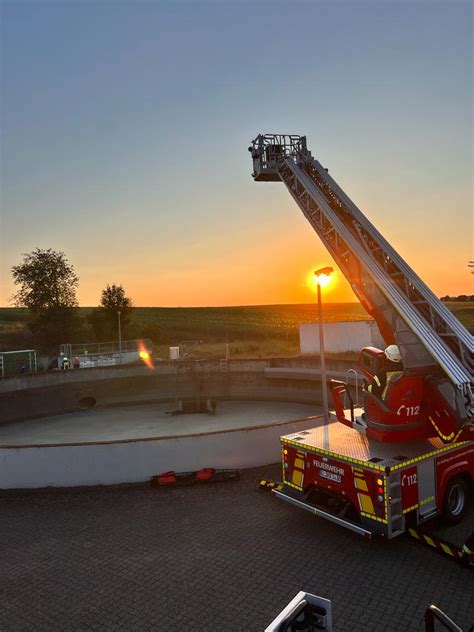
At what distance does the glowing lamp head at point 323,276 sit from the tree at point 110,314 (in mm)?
45448

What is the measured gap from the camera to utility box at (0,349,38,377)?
29422 millimetres

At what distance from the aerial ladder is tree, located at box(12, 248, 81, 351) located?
3934cm

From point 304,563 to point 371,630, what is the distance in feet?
5.81

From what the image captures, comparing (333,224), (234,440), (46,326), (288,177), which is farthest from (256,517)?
(46,326)

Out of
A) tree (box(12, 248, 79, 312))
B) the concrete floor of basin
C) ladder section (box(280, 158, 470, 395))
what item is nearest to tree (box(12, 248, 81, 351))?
tree (box(12, 248, 79, 312))

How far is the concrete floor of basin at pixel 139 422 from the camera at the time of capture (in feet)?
66.7

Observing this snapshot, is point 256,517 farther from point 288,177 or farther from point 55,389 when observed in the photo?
point 55,389

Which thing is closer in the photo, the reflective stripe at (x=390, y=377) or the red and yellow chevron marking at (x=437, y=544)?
the red and yellow chevron marking at (x=437, y=544)

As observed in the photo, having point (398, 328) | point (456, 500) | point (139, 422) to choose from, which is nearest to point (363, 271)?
point (398, 328)

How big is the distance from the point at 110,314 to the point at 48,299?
745cm

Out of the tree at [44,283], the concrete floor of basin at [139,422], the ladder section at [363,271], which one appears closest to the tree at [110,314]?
the tree at [44,283]

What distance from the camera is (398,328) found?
35.4 ft

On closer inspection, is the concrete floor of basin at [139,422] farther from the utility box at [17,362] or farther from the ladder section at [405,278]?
the ladder section at [405,278]

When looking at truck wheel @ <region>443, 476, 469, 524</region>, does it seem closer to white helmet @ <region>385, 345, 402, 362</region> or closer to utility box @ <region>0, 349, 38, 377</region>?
white helmet @ <region>385, 345, 402, 362</region>
